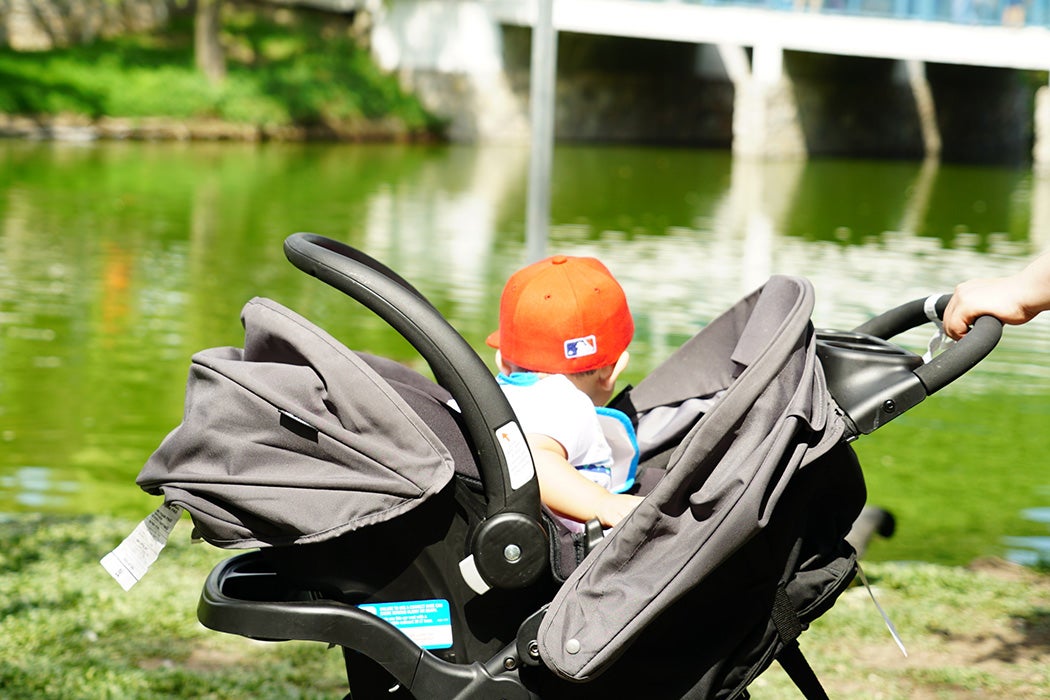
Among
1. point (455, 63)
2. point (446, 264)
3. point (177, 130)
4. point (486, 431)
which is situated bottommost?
point (446, 264)

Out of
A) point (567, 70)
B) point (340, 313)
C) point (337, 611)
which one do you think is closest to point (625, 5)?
point (567, 70)

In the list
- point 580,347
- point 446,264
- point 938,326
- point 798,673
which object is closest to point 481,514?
point 580,347

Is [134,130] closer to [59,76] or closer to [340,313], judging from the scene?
[59,76]

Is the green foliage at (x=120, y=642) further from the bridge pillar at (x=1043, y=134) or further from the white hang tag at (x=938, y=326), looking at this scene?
the bridge pillar at (x=1043, y=134)

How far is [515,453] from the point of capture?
217 centimetres

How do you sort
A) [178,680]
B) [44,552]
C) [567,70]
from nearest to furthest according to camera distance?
[178,680], [44,552], [567,70]

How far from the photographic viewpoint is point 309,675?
3.72 metres

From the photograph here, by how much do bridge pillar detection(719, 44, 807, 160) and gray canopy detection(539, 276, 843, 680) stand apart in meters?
31.7

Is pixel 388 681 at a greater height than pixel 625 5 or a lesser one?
lesser

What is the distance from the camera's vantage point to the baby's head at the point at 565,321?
2.63m

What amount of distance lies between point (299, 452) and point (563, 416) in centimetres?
56

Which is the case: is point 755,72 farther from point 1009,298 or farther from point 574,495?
point 574,495

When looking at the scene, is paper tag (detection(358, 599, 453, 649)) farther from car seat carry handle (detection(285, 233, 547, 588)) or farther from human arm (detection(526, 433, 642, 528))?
human arm (detection(526, 433, 642, 528))

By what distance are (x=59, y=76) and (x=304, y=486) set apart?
29672 millimetres
